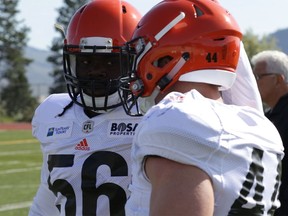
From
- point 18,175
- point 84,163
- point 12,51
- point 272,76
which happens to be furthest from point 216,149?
point 12,51

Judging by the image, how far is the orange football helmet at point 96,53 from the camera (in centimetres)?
256

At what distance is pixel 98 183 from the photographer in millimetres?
2453

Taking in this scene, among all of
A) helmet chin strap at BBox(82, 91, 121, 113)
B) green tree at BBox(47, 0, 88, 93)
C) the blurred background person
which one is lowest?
green tree at BBox(47, 0, 88, 93)

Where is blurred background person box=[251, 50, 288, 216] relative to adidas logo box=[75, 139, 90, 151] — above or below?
below

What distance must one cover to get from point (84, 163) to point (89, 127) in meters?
0.15

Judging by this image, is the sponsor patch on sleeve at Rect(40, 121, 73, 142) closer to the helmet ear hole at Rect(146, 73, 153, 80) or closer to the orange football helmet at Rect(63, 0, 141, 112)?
the orange football helmet at Rect(63, 0, 141, 112)

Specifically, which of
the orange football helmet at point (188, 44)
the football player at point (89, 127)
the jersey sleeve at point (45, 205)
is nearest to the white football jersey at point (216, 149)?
the orange football helmet at point (188, 44)

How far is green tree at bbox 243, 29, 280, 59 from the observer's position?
37594mm

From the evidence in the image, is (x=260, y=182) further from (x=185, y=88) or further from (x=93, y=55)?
(x=93, y=55)

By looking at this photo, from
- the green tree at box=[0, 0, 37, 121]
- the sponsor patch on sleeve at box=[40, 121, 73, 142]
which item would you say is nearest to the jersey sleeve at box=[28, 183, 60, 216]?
the sponsor patch on sleeve at box=[40, 121, 73, 142]

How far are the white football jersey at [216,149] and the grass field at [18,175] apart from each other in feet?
17.9

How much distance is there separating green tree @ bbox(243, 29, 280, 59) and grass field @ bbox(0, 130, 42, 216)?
74.0ft

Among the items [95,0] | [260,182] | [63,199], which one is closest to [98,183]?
[63,199]

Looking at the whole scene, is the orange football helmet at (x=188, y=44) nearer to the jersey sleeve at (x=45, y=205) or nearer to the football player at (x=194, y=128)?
the football player at (x=194, y=128)
